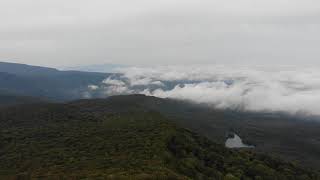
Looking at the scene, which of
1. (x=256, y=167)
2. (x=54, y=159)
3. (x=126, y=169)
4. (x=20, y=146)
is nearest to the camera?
(x=126, y=169)

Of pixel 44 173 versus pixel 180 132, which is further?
pixel 180 132

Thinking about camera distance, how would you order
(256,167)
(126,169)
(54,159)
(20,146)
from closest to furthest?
1. (126,169)
2. (54,159)
3. (256,167)
4. (20,146)

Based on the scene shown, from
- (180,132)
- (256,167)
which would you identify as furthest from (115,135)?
(256,167)

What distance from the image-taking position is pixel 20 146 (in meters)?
175

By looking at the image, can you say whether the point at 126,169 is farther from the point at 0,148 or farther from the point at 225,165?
the point at 0,148

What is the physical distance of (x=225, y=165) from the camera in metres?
157

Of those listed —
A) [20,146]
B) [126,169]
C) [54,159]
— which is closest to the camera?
[126,169]

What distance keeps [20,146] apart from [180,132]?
53087 mm

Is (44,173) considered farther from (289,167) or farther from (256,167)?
(289,167)

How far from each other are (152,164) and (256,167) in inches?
1672

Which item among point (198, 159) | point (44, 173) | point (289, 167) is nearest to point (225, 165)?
point (198, 159)

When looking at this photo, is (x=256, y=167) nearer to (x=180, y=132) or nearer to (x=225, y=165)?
(x=225, y=165)

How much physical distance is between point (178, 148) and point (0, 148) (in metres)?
60.3

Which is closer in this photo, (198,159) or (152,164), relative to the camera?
(152,164)
